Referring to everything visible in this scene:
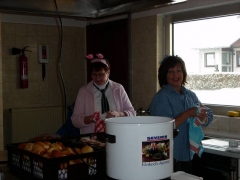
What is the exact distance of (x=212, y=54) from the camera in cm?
356

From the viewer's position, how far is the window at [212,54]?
3.40 m

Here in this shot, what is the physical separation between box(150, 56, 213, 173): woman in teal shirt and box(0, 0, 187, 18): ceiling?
2.17ft

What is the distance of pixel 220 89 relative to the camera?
3533 millimetres

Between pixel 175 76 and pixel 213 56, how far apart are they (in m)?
1.27

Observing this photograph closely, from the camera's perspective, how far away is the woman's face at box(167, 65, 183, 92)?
7.90 ft

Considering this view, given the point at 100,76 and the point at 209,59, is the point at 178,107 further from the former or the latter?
the point at 209,59

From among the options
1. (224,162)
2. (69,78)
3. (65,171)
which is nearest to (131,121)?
(65,171)

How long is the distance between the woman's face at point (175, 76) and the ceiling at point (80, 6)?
2.16ft

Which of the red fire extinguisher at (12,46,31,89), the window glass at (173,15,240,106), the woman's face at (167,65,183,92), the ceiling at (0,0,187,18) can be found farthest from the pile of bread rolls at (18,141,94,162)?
the red fire extinguisher at (12,46,31,89)

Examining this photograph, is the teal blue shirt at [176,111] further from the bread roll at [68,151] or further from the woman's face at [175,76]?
the bread roll at [68,151]

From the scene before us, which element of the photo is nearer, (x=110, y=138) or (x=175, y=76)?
(x=110, y=138)

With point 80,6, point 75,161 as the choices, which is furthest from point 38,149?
point 80,6

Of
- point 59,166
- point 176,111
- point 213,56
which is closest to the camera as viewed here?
point 59,166

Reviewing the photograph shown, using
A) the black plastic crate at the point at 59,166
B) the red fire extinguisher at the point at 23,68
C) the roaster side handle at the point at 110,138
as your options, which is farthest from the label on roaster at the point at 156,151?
the red fire extinguisher at the point at 23,68
